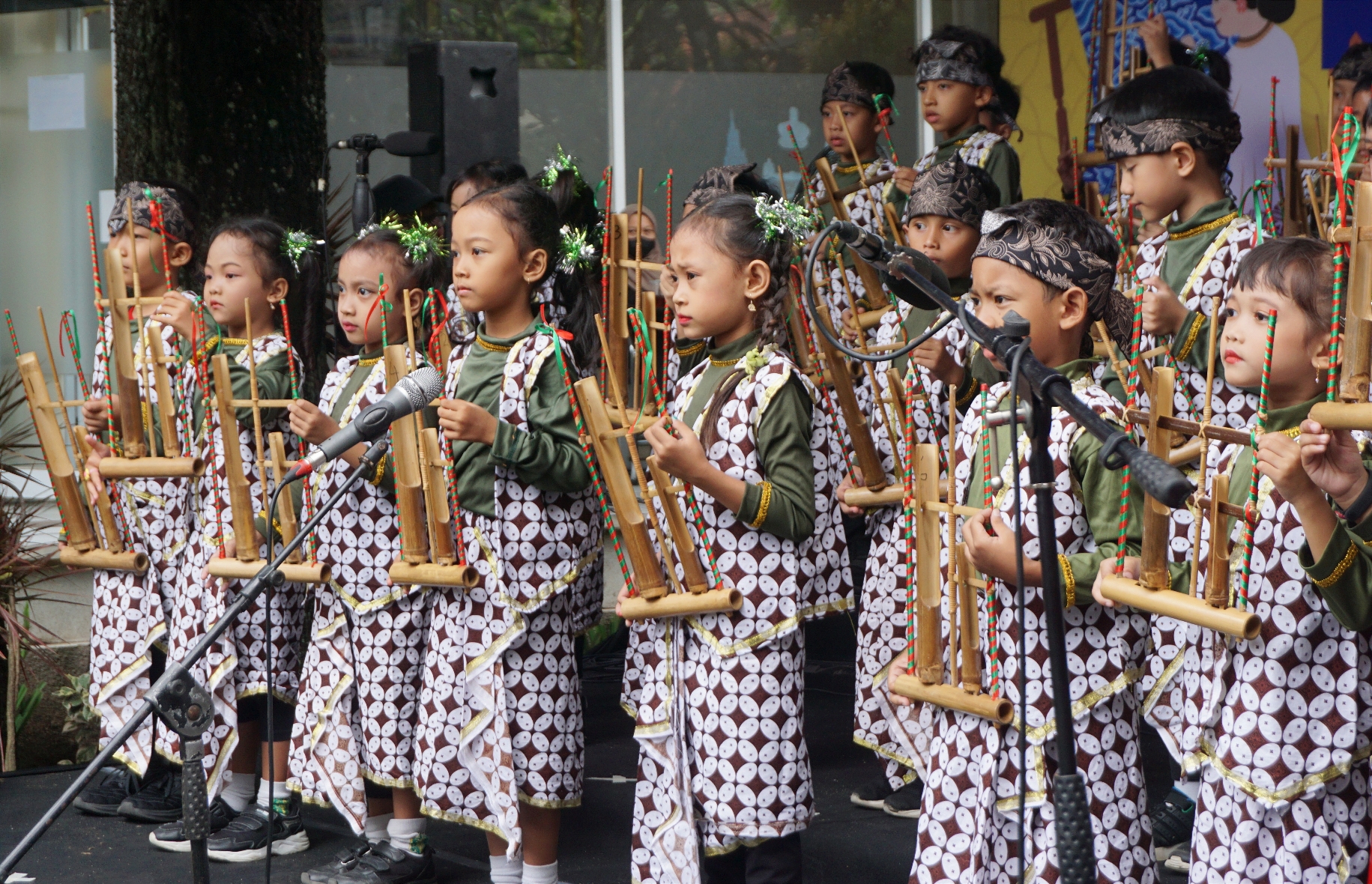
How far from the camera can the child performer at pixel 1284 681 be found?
7.39 feet

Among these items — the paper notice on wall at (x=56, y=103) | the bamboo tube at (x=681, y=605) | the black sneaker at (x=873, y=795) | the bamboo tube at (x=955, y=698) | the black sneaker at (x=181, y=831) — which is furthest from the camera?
the paper notice on wall at (x=56, y=103)

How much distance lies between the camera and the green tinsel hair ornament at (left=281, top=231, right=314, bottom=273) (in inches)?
159

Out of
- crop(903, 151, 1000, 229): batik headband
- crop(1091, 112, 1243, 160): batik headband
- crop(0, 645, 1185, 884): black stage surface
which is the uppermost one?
crop(1091, 112, 1243, 160): batik headband

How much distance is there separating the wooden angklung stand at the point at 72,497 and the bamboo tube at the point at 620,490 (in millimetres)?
1763

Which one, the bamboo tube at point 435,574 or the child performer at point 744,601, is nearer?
the child performer at point 744,601

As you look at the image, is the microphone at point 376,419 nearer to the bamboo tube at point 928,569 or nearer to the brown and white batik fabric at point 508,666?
the brown and white batik fabric at point 508,666

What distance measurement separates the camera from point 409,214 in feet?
15.9

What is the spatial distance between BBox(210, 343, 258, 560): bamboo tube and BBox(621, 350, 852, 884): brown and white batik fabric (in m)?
1.13

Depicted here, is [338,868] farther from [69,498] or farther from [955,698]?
[955,698]

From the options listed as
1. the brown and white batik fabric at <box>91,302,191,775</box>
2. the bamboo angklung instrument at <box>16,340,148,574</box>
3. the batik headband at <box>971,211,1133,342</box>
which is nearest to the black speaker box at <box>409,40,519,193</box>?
the brown and white batik fabric at <box>91,302,191,775</box>

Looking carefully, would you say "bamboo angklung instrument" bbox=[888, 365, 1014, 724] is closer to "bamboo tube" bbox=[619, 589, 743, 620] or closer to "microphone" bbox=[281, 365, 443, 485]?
"bamboo tube" bbox=[619, 589, 743, 620]

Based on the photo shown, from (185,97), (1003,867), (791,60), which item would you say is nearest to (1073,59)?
(791,60)

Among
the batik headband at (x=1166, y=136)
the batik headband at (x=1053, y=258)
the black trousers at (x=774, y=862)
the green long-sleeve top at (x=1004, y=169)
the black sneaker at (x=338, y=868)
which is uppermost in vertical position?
the green long-sleeve top at (x=1004, y=169)


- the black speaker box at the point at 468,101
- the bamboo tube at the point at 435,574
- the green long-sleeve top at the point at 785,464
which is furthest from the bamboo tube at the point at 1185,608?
the black speaker box at the point at 468,101
